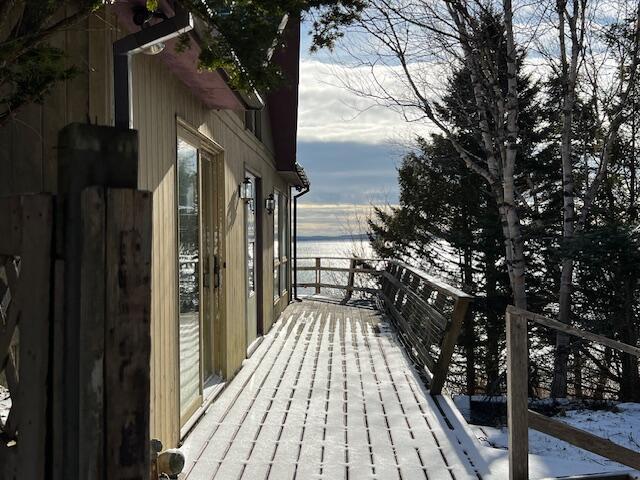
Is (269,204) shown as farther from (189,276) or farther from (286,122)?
(189,276)

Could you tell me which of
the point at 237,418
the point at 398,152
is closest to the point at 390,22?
the point at 398,152

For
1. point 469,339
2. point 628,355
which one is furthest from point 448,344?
point 469,339

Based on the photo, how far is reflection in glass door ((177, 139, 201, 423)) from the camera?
450cm

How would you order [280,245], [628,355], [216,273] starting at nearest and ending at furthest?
[216,273], [280,245], [628,355]

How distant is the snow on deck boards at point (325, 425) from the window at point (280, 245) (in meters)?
3.37

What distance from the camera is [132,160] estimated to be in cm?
170

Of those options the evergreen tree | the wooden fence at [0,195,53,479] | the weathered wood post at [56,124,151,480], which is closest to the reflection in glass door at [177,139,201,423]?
the wooden fence at [0,195,53,479]

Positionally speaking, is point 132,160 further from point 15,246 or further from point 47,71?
point 47,71

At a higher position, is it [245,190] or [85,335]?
[245,190]

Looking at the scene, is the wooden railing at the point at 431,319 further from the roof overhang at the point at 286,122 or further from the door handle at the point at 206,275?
the roof overhang at the point at 286,122

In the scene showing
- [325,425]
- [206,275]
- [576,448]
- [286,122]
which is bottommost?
[576,448]

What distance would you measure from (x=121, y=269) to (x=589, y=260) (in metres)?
10.5

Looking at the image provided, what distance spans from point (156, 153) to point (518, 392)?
8.35 feet

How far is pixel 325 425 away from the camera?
15.1 feet
